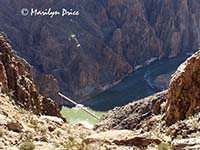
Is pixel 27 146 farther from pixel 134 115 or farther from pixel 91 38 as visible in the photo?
pixel 91 38

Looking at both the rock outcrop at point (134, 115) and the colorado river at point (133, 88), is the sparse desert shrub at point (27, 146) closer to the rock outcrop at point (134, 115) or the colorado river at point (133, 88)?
the rock outcrop at point (134, 115)

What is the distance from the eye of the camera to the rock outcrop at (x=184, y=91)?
28.9 meters

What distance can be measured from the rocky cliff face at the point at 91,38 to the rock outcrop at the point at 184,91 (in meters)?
96.9

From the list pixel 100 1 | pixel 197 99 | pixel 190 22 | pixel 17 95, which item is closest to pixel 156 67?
pixel 100 1

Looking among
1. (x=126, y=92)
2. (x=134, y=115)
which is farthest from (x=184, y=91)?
(x=126, y=92)

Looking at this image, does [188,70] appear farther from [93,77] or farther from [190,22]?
[190,22]

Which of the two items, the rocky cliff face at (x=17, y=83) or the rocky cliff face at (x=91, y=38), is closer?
the rocky cliff face at (x=17, y=83)

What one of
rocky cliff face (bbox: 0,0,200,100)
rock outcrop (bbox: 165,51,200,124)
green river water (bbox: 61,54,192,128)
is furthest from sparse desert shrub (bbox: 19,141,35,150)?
rocky cliff face (bbox: 0,0,200,100)

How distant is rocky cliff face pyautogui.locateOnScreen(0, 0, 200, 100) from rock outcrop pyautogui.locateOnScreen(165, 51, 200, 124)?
9686 cm

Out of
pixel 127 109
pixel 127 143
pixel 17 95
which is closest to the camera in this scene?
pixel 127 143

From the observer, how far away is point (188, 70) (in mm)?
31078

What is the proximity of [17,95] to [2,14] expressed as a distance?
10008cm

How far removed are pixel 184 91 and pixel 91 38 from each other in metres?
117

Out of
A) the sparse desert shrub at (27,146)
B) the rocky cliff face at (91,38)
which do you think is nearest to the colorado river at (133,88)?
the rocky cliff face at (91,38)
